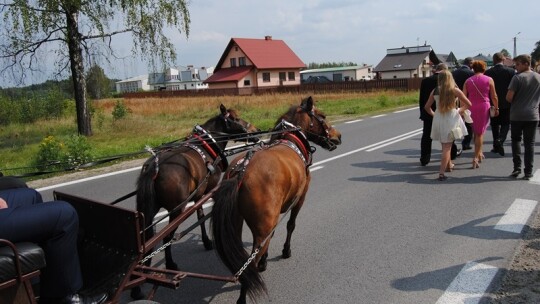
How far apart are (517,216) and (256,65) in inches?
2247

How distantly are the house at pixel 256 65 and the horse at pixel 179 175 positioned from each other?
5596cm

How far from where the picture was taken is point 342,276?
436cm

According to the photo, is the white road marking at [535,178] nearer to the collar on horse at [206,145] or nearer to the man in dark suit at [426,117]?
the man in dark suit at [426,117]

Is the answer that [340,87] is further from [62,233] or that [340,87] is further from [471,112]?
[62,233]

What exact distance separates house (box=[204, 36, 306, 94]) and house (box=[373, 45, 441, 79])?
583 inches

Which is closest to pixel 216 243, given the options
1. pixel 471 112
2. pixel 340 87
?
pixel 471 112

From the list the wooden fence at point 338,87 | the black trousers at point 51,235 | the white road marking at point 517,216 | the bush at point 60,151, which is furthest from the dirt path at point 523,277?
the wooden fence at point 338,87

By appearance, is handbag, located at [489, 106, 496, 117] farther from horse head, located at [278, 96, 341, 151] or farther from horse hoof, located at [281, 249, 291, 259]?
horse hoof, located at [281, 249, 291, 259]

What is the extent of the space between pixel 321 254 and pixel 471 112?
5.93m

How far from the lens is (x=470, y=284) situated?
13.3ft

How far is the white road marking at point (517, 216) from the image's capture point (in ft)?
18.0

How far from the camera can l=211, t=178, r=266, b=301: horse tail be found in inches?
142

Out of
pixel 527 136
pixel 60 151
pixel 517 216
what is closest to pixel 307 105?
pixel 517 216

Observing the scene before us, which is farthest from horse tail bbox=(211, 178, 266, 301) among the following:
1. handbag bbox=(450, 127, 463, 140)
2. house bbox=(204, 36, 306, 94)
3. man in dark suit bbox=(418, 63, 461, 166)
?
house bbox=(204, 36, 306, 94)
